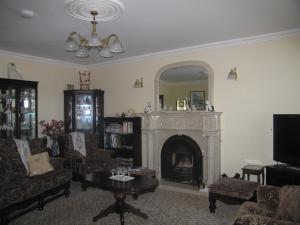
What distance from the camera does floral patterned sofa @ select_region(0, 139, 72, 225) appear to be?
3158mm

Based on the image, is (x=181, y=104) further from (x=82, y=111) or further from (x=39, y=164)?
(x=39, y=164)

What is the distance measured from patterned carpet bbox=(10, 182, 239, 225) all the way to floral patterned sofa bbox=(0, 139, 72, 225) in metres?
0.18

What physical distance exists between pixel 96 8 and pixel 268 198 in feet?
9.25

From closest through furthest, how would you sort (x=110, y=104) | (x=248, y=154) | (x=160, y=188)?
A: (x=248, y=154), (x=160, y=188), (x=110, y=104)

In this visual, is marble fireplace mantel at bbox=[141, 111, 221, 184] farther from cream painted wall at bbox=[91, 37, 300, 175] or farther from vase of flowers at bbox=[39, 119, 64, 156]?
vase of flowers at bbox=[39, 119, 64, 156]

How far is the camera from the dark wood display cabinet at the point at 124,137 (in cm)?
560

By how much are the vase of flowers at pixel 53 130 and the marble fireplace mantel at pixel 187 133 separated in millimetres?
1933

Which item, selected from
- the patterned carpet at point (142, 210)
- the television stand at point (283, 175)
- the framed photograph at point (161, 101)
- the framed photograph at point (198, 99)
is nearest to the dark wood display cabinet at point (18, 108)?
the patterned carpet at point (142, 210)

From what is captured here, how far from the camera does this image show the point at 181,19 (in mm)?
3486

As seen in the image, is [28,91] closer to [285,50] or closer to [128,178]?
[128,178]

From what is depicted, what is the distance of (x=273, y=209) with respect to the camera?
2.49 metres

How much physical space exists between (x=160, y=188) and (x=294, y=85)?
2998mm

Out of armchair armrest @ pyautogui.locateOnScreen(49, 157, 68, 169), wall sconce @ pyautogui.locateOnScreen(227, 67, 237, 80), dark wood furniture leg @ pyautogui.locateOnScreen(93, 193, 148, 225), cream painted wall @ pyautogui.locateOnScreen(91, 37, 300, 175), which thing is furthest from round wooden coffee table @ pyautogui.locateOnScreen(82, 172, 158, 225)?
wall sconce @ pyautogui.locateOnScreen(227, 67, 237, 80)

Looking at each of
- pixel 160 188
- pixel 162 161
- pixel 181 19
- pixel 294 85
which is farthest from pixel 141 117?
pixel 294 85
